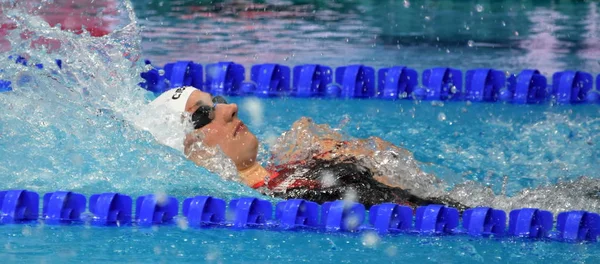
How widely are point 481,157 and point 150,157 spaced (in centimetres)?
152

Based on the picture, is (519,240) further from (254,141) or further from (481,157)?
(481,157)

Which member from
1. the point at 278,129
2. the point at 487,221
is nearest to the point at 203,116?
the point at 487,221

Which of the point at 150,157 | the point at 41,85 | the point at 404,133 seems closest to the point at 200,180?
the point at 150,157

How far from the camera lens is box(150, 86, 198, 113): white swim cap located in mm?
3561

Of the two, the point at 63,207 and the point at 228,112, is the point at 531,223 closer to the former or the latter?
the point at 228,112

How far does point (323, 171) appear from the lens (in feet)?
11.7

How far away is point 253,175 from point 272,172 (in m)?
0.15

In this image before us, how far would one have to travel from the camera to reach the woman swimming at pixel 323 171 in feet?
11.3

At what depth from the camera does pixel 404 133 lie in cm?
486

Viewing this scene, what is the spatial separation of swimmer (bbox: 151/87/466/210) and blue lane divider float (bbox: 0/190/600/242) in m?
0.11

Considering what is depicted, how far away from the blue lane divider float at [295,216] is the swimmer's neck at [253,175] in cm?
18

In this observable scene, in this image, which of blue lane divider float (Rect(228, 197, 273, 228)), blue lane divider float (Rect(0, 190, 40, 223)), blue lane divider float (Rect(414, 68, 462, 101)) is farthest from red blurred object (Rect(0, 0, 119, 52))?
blue lane divider float (Rect(228, 197, 273, 228))

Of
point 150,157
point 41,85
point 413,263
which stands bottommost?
point 413,263

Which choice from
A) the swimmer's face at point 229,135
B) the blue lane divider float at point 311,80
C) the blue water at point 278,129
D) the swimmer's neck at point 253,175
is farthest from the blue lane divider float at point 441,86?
the swimmer's face at point 229,135
